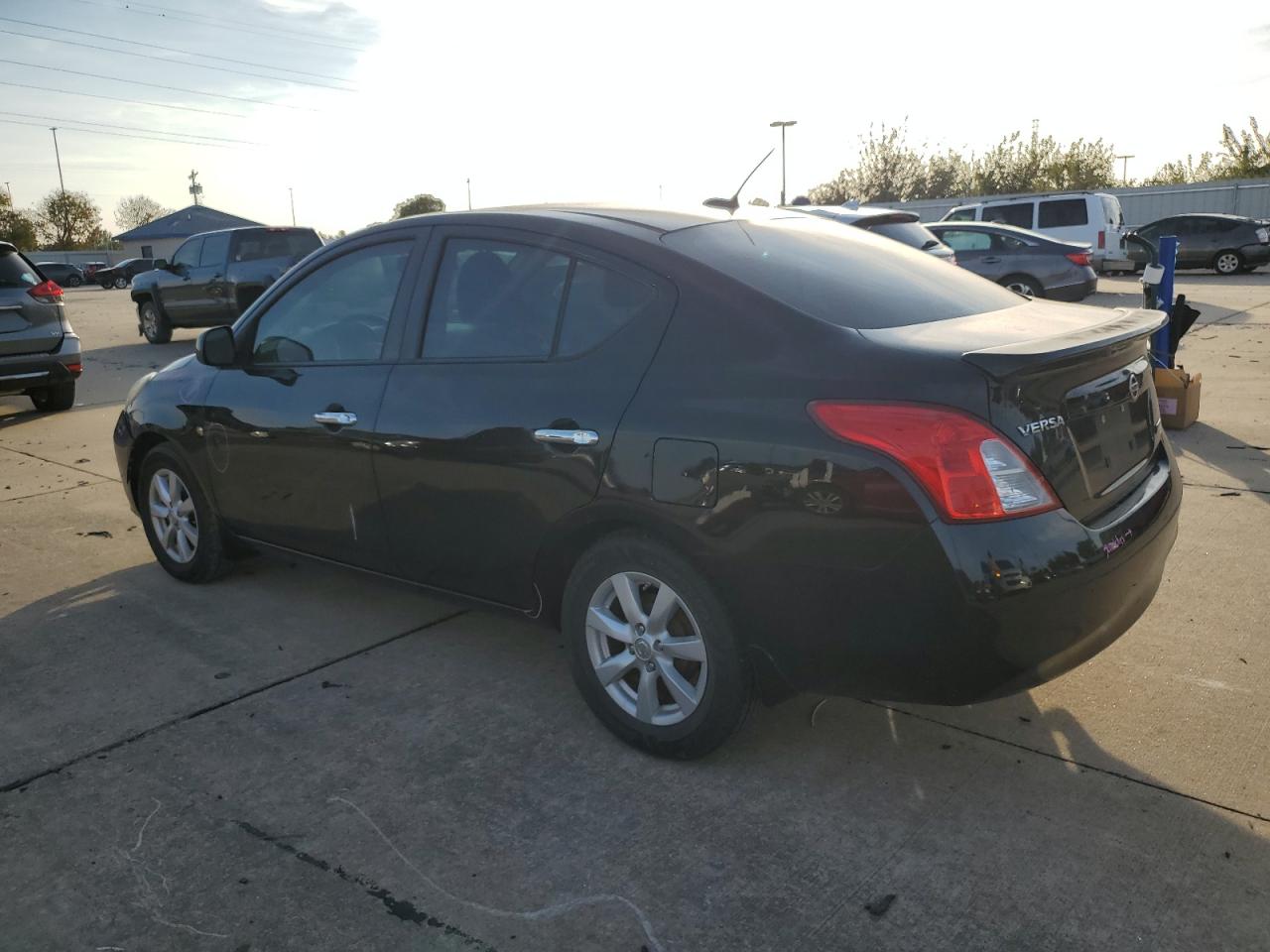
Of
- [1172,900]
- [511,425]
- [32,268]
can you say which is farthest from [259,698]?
[32,268]

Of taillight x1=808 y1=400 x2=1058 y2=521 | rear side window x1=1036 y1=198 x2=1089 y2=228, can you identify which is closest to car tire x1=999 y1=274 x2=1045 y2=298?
rear side window x1=1036 y1=198 x2=1089 y2=228

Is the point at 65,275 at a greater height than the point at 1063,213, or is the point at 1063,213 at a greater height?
the point at 65,275

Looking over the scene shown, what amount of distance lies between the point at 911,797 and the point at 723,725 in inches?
22.5

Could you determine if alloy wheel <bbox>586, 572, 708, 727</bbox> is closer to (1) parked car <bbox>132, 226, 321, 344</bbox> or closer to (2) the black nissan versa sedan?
(2) the black nissan versa sedan

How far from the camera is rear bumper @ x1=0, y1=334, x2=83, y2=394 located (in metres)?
9.61

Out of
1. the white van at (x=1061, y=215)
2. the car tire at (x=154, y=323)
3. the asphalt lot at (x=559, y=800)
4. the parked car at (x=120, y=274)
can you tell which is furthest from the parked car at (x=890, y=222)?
the parked car at (x=120, y=274)

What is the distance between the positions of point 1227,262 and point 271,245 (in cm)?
2121

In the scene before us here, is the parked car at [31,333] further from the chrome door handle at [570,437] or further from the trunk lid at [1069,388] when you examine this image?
the trunk lid at [1069,388]

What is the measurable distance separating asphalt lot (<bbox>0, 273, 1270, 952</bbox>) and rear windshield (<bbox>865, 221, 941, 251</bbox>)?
6990 mm

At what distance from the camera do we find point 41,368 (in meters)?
9.82

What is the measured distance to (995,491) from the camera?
2.65 m

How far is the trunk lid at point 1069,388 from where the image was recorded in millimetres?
2713

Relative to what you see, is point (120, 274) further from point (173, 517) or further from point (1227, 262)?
point (173, 517)

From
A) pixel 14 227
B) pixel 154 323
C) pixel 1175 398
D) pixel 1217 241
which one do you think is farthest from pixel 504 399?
pixel 14 227
